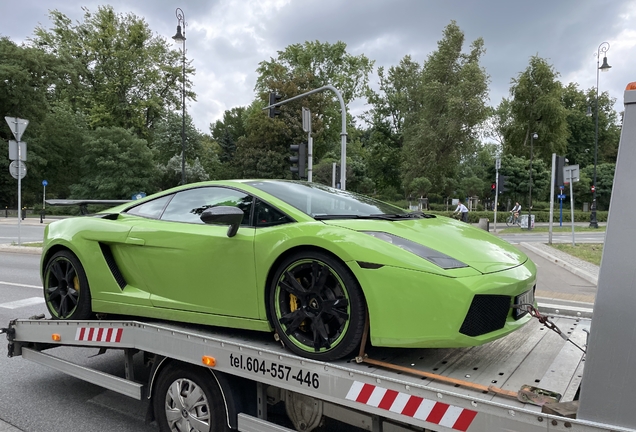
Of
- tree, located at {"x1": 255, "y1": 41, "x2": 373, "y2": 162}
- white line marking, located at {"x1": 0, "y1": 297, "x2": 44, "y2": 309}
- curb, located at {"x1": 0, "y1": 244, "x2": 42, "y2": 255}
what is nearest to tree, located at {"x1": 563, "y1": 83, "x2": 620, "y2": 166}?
tree, located at {"x1": 255, "y1": 41, "x2": 373, "y2": 162}

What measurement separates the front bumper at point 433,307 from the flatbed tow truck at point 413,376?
0.18 metres

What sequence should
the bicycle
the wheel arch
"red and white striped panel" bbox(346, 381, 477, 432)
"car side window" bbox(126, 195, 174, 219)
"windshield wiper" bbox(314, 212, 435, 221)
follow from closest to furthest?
"red and white striped panel" bbox(346, 381, 477, 432)
"windshield wiper" bbox(314, 212, 435, 221)
"car side window" bbox(126, 195, 174, 219)
the wheel arch
the bicycle

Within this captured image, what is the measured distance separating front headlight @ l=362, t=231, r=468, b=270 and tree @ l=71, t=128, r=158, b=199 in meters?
41.1

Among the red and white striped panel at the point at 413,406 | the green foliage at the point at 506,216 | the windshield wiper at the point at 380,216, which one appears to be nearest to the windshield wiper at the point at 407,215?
the windshield wiper at the point at 380,216

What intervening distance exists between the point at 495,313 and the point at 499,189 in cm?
2331

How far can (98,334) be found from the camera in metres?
3.40

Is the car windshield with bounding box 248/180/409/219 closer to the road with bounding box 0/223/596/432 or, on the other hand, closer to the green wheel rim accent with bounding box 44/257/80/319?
the road with bounding box 0/223/596/432

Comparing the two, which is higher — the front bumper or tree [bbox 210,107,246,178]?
tree [bbox 210,107,246,178]

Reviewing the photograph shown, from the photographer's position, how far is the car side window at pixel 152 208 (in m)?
3.62

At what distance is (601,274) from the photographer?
5.30 feet

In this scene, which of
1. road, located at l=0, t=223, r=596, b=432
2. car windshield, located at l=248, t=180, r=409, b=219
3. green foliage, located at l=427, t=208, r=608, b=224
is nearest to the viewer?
car windshield, located at l=248, t=180, r=409, b=219

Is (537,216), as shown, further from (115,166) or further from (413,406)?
(413,406)

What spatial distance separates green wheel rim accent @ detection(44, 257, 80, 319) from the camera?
384 centimetres

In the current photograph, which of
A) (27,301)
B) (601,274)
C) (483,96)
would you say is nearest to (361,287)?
(601,274)
